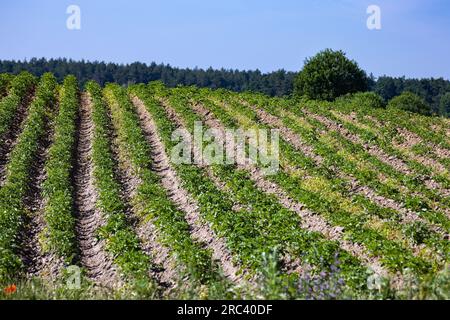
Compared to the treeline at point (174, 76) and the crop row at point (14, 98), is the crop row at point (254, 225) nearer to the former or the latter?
the crop row at point (14, 98)

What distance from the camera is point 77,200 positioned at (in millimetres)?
18172

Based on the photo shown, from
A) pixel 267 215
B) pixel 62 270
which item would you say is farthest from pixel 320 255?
pixel 62 270

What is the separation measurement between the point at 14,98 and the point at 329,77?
3424cm

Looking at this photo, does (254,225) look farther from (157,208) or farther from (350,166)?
(350,166)

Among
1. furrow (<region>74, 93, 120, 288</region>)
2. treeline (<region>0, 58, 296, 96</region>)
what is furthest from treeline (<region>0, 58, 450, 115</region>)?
furrow (<region>74, 93, 120, 288</region>)

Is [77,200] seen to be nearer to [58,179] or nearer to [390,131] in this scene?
[58,179]

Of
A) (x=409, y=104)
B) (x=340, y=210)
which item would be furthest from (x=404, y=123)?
(x=409, y=104)

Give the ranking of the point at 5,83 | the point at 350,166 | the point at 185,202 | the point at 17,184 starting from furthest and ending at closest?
the point at 5,83 < the point at 350,166 < the point at 17,184 < the point at 185,202

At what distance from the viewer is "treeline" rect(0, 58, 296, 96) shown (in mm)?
160825

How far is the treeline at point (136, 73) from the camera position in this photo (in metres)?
161

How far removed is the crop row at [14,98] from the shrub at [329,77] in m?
28.4

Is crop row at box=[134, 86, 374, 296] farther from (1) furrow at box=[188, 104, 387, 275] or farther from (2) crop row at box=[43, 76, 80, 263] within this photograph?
(2) crop row at box=[43, 76, 80, 263]

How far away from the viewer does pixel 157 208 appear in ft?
52.1

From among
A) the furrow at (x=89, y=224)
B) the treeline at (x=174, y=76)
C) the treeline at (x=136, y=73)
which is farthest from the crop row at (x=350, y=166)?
the treeline at (x=136, y=73)
